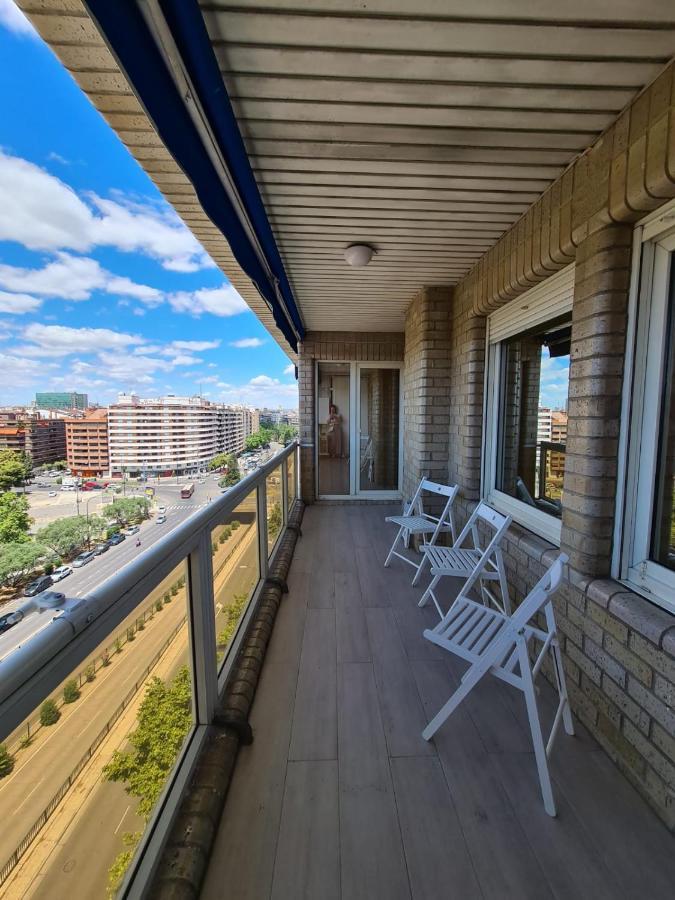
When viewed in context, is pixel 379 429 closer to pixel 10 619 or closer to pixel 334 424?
pixel 334 424

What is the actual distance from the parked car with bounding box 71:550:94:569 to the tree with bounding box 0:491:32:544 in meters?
0.51

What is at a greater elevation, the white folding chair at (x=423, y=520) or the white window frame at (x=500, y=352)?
the white window frame at (x=500, y=352)

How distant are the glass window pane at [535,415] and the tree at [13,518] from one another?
262 centimetres

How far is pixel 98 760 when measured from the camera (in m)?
0.87

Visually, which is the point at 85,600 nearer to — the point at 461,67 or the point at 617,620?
the point at 617,620

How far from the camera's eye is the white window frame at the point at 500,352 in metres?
2.10

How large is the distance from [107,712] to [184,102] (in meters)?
1.71

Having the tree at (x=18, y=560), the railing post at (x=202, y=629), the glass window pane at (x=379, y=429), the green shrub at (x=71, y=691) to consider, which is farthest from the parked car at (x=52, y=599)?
the glass window pane at (x=379, y=429)

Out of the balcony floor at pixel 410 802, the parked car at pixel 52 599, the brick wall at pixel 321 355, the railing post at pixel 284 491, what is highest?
the brick wall at pixel 321 355

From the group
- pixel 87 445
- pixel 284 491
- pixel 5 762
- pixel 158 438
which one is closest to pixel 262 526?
pixel 284 491

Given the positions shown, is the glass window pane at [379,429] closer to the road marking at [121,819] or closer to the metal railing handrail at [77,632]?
the metal railing handrail at [77,632]

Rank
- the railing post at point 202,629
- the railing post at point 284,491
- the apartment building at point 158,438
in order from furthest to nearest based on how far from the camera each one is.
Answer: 1. the apartment building at point 158,438
2. the railing post at point 284,491
3. the railing post at point 202,629

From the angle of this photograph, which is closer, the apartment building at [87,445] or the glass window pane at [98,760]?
the glass window pane at [98,760]

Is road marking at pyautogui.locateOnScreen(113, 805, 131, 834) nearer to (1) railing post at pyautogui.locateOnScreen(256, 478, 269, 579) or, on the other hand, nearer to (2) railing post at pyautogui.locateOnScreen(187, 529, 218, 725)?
(2) railing post at pyautogui.locateOnScreen(187, 529, 218, 725)
